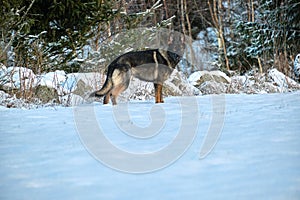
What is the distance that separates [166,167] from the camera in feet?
6.37

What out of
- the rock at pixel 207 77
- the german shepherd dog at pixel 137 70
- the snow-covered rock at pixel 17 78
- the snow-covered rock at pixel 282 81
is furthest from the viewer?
the rock at pixel 207 77

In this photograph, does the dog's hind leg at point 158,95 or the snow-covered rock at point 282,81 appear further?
the snow-covered rock at point 282,81

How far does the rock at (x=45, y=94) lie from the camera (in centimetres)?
617

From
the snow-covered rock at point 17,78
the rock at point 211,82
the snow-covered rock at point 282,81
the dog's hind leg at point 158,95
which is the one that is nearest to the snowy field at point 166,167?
the dog's hind leg at point 158,95

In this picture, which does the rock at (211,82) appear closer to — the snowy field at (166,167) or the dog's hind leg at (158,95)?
the dog's hind leg at (158,95)

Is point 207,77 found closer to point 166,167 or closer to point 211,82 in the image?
point 211,82

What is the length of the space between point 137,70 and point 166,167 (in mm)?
3328

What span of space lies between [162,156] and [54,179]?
66 cm

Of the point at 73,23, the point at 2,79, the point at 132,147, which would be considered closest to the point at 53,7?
the point at 73,23

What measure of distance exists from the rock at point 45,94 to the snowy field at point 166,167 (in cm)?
314

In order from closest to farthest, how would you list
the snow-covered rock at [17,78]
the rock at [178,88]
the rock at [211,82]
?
1. the snow-covered rock at [17,78]
2. the rock at [178,88]
3. the rock at [211,82]

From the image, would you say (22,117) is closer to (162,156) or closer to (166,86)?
(162,156)

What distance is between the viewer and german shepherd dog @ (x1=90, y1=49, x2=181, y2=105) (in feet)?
16.3

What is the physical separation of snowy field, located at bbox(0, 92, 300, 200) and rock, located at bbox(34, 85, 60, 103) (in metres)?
3.14
